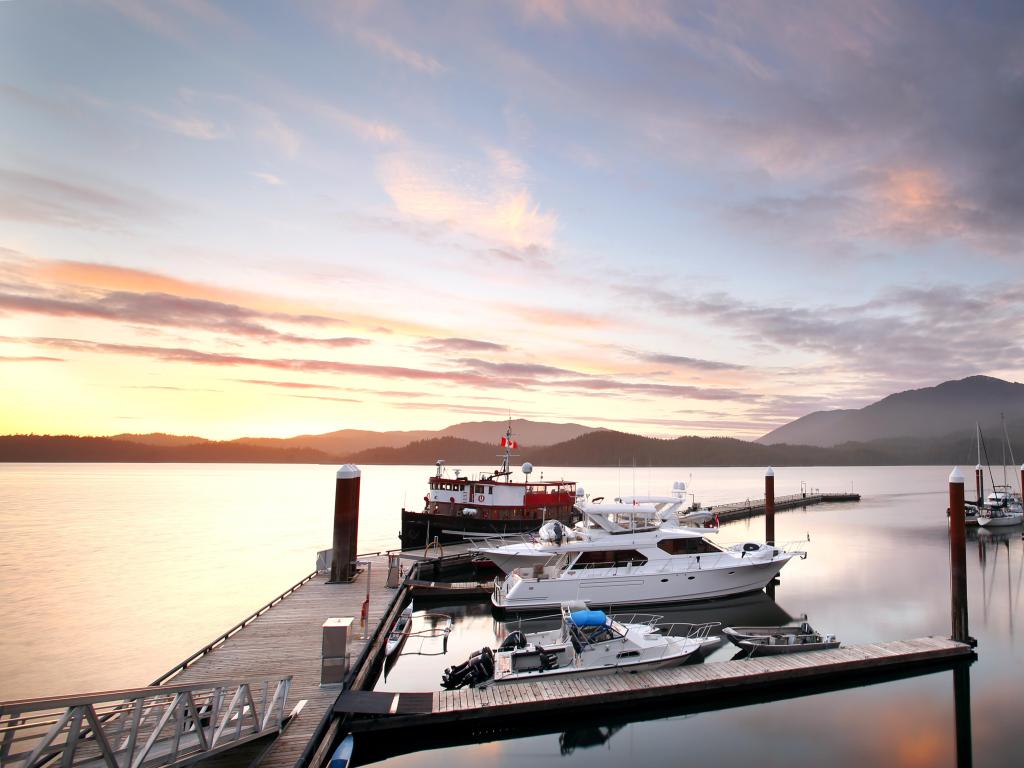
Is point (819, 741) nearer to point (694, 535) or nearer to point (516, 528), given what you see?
point (694, 535)

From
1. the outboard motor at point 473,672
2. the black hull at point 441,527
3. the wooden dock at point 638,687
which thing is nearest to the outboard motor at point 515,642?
the outboard motor at point 473,672

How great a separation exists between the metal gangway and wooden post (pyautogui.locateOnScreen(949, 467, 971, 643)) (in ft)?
59.0

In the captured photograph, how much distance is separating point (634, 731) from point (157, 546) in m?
48.2

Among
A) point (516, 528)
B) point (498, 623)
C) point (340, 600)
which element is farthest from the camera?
point (516, 528)

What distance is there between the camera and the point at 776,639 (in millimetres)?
16984

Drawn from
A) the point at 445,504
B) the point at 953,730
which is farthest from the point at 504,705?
the point at 445,504

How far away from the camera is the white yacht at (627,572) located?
21562 mm

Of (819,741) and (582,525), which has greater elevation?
(582,525)

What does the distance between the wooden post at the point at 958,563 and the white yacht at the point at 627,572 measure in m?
7.01

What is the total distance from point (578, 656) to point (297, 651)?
689 centimetres

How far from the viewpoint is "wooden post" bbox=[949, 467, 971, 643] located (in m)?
16.9

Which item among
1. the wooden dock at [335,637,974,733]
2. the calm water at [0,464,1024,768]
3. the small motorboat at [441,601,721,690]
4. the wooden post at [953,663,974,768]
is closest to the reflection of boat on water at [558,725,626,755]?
the calm water at [0,464,1024,768]

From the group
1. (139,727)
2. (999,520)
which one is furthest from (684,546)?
(999,520)

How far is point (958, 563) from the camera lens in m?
17.4
